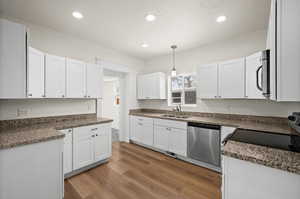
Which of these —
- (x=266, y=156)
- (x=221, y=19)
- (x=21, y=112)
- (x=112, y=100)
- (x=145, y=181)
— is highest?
(x=221, y=19)

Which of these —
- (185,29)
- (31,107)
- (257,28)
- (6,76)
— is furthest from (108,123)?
(257,28)

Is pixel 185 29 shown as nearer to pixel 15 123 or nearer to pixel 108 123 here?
pixel 108 123

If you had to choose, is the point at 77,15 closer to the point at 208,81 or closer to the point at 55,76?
the point at 55,76

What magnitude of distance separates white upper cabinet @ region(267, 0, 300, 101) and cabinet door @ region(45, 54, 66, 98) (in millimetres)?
2840

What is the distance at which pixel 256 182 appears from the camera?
0.85 m

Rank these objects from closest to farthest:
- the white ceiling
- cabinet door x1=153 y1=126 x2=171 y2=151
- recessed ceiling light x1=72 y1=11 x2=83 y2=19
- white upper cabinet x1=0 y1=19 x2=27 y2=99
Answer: white upper cabinet x1=0 y1=19 x2=27 y2=99 → the white ceiling → recessed ceiling light x1=72 y1=11 x2=83 y2=19 → cabinet door x1=153 y1=126 x2=171 y2=151

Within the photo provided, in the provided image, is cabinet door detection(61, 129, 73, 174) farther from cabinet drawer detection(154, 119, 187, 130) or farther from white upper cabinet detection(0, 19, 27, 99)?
cabinet drawer detection(154, 119, 187, 130)

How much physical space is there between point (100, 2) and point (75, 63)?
4.02 ft

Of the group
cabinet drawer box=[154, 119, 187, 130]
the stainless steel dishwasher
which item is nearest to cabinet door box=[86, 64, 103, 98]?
cabinet drawer box=[154, 119, 187, 130]

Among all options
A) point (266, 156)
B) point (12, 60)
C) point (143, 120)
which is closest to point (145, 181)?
point (143, 120)

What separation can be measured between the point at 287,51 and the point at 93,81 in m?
2.85

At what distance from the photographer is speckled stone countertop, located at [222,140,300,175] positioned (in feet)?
2.46

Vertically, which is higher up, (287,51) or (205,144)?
(287,51)

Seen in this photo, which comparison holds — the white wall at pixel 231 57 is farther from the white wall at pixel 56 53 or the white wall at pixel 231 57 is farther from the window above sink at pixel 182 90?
the white wall at pixel 56 53
